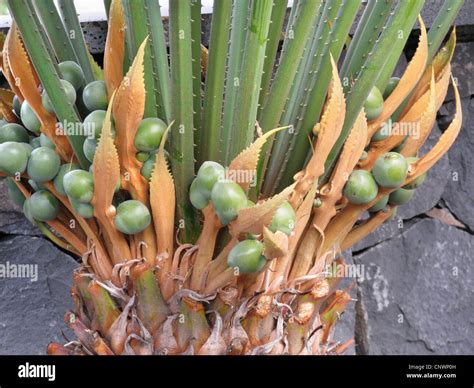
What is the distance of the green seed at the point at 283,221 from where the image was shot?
0.67m

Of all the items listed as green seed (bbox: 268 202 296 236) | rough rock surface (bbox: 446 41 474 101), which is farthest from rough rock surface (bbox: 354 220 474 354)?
green seed (bbox: 268 202 296 236)

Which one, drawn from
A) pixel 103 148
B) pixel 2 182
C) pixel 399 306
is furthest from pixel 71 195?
pixel 399 306

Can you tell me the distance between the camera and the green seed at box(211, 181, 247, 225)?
25.6 inches

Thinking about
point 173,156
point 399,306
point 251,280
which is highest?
point 173,156

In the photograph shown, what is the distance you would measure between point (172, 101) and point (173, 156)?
0.06 m

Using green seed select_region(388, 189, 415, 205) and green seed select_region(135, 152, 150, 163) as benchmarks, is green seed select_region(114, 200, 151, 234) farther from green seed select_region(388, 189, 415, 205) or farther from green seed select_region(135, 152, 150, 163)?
green seed select_region(388, 189, 415, 205)

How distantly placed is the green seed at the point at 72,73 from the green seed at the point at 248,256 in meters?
0.28

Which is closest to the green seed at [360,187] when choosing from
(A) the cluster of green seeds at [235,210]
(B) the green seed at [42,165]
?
(A) the cluster of green seeds at [235,210]

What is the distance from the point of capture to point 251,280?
72cm

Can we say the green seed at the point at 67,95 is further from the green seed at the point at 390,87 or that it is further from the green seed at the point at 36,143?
the green seed at the point at 390,87

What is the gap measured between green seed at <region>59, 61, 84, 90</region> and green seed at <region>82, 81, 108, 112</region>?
0.12 ft

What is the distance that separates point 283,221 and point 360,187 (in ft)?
0.43
